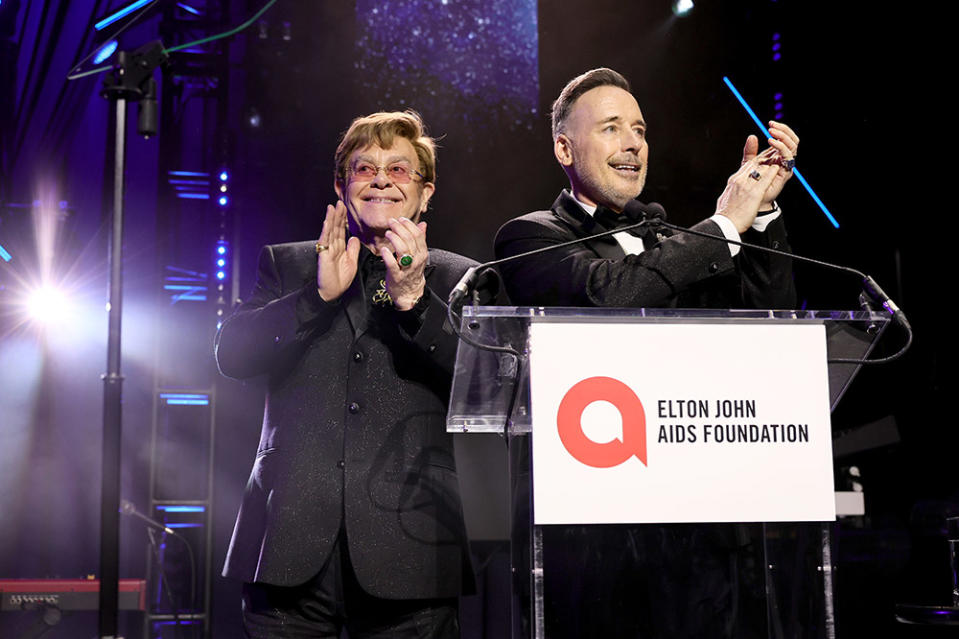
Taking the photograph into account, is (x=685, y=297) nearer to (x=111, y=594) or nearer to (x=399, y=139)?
(x=399, y=139)

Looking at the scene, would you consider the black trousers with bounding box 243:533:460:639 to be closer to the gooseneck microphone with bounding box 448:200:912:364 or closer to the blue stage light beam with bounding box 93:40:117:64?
the gooseneck microphone with bounding box 448:200:912:364

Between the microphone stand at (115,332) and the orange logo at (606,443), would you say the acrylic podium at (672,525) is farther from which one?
the microphone stand at (115,332)

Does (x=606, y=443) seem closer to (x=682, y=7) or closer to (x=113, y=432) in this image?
(x=113, y=432)

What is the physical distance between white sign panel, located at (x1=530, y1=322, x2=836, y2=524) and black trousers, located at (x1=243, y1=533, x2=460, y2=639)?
560mm

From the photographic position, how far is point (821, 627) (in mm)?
1416

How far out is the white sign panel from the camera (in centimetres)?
137

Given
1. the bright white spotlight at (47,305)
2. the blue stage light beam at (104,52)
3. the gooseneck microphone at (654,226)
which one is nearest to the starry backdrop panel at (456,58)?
the blue stage light beam at (104,52)

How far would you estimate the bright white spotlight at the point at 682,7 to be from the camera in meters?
4.71

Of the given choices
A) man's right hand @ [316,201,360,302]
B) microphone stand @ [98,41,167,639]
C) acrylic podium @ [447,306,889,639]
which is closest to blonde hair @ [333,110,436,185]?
man's right hand @ [316,201,360,302]

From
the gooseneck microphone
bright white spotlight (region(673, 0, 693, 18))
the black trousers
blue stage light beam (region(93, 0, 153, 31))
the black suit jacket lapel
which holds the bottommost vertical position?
the black trousers

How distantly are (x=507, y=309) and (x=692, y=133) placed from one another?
359cm

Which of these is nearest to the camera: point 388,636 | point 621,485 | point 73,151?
point 621,485

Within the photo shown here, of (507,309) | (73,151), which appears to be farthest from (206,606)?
(507,309)

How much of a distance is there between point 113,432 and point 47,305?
4594 millimetres
